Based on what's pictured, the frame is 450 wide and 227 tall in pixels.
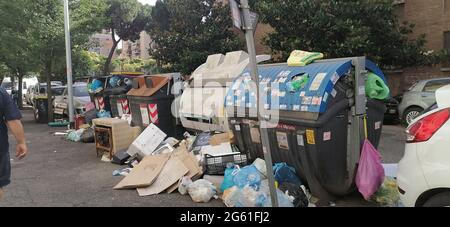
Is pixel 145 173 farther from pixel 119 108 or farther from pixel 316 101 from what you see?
pixel 119 108

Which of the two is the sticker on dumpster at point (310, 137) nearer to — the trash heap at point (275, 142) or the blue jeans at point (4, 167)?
the trash heap at point (275, 142)

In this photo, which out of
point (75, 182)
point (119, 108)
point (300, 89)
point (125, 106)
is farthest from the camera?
point (119, 108)

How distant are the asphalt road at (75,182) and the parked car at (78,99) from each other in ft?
18.6

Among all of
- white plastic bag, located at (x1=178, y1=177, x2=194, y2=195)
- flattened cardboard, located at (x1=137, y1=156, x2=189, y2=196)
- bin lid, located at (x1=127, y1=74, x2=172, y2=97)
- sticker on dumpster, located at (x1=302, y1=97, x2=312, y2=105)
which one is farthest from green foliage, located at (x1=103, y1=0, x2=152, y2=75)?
sticker on dumpster, located at (x1=302, y1=97, x2=312, y2=105)

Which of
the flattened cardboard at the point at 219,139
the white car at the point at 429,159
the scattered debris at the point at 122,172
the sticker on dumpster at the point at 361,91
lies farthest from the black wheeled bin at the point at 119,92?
the white car at the point at 429,159

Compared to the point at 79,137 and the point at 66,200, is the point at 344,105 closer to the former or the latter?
the point at 66,200

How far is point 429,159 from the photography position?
3.43 metres

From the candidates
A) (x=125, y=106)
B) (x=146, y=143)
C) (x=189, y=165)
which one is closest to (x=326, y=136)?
(x=189, y=165)

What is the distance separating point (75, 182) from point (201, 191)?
7.60ft

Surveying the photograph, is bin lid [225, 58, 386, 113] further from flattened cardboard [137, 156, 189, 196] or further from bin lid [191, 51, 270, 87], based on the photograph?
bin lid [191, 51, 270, 87]

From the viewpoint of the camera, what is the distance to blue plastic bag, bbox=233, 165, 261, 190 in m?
5.27

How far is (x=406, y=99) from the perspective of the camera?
42.1 feet

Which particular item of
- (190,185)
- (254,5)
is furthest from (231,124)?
(254,5)

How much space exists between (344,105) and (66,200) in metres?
3.63
